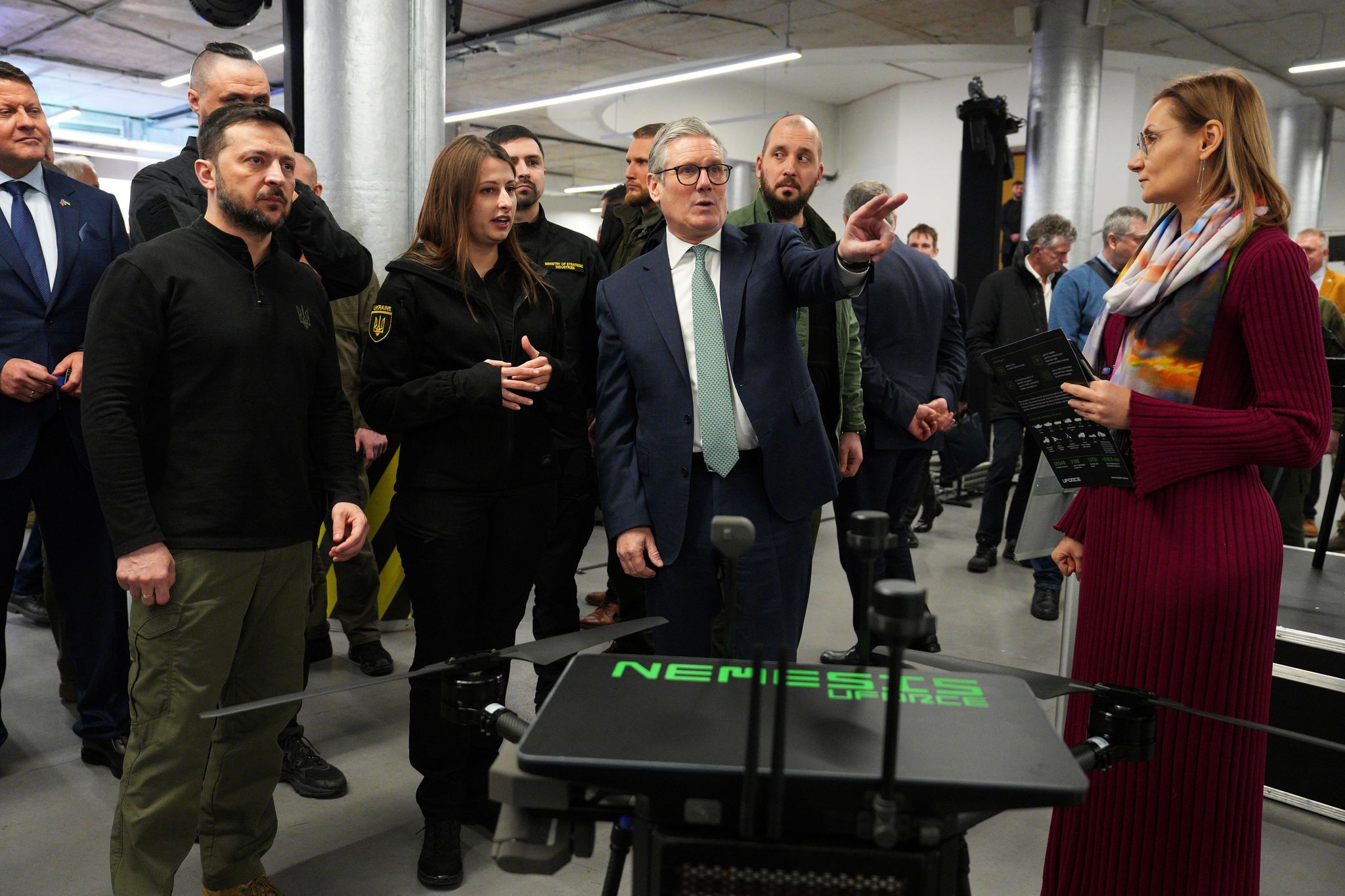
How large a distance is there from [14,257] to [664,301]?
5.33 feet

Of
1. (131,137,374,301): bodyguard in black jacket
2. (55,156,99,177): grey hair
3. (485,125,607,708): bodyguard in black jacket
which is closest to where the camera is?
(131,137,374,301): bodyguard in black jacket

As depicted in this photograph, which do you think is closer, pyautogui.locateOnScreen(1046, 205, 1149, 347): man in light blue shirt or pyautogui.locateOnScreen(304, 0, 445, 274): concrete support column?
pyautogui.locateOnScreen(304, 0, 445, 274): concrete support column

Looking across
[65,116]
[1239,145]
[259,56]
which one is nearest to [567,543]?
[1239,145]

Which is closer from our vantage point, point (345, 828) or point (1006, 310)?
point (345, 828)

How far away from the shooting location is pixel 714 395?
1991mm

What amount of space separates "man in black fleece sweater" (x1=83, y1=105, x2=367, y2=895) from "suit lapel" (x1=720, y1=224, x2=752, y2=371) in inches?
33.0

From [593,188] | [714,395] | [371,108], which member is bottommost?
[714,395]

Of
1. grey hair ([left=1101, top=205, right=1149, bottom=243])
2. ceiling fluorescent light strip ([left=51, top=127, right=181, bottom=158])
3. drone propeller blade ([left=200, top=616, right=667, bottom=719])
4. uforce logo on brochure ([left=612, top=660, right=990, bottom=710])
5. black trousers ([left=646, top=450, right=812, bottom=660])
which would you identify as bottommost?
black trousers ([left=646, top=450, right=812, bottom=660])

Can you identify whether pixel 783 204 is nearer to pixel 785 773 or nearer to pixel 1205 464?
pixel 1205 464

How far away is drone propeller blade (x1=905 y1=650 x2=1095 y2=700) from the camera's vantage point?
39.1 inches

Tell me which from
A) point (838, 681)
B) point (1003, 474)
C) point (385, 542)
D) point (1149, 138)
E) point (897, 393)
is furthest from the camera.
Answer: point (1003, 474)

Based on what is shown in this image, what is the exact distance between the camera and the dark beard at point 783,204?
2.89 meters

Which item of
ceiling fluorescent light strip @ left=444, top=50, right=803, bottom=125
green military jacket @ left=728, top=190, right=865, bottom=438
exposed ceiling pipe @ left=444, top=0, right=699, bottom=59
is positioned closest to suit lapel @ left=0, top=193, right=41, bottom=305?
green military jacket @ left=728, top=190, right=865, bottom=438

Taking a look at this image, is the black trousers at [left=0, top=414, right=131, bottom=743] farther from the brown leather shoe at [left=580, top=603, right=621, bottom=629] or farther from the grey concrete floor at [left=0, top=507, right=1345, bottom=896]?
the brown leather shoe at [left=580, top=603, right=621, bottom=629]
